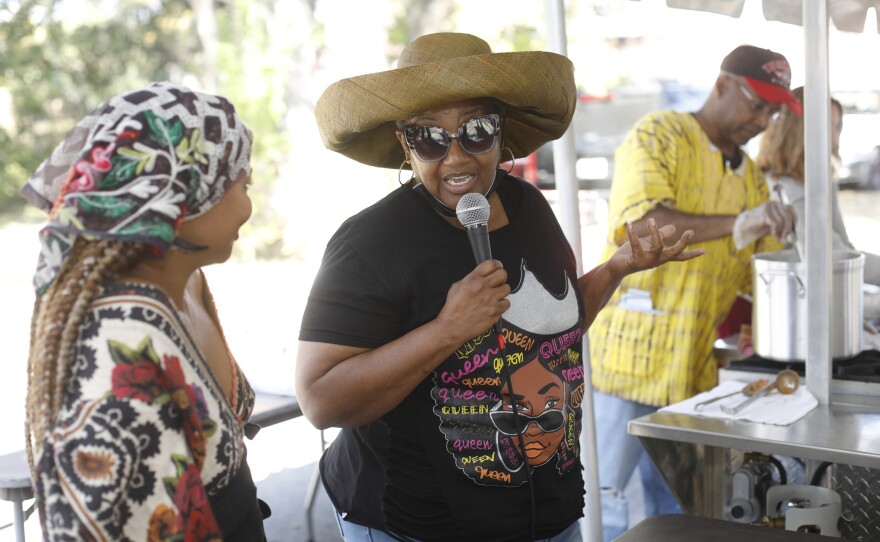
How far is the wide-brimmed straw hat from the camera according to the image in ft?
6.31

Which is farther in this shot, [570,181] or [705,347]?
[705,347]

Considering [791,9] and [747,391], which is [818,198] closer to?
[747,391]

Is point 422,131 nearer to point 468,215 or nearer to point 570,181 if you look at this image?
point 468,215

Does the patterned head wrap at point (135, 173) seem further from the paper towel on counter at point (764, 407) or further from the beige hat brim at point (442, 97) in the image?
the paper towel on counter at point (764, 407)

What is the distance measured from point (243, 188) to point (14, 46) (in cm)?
1610

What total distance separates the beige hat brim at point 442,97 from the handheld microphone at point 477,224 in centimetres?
24

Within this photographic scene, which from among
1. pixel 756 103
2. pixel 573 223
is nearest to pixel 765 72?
pixel 756 103

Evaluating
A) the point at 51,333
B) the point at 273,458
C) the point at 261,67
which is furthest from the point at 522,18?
the point at 51,333

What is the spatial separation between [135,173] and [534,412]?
101cm

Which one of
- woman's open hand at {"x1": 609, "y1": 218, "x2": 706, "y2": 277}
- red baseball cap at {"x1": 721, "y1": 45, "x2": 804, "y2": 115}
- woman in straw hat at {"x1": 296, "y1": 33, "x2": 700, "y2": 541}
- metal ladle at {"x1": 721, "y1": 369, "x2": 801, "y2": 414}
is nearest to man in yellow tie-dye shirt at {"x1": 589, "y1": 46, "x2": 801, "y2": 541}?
red baseball cap at {"x1": 721, "y1": 45, "x2": 804, "y2": 115}

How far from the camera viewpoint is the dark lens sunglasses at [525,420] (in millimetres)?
1876

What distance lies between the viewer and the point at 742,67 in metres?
3.36

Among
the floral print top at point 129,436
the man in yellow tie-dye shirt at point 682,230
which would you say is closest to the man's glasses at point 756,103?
the man in yellow tie-dye shirt at point 682,230

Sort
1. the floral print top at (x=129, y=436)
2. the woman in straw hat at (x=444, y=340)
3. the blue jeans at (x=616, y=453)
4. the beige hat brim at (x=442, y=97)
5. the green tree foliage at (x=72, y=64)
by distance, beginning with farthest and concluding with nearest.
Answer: the green tree foliage at (x=72, y=64), the blue jeans at (x=616, y=453), the beige hat brim at (x=442, y=97), the woman in straw hat at (x=444, y=340), the floral print top at (x=129, y=436)
